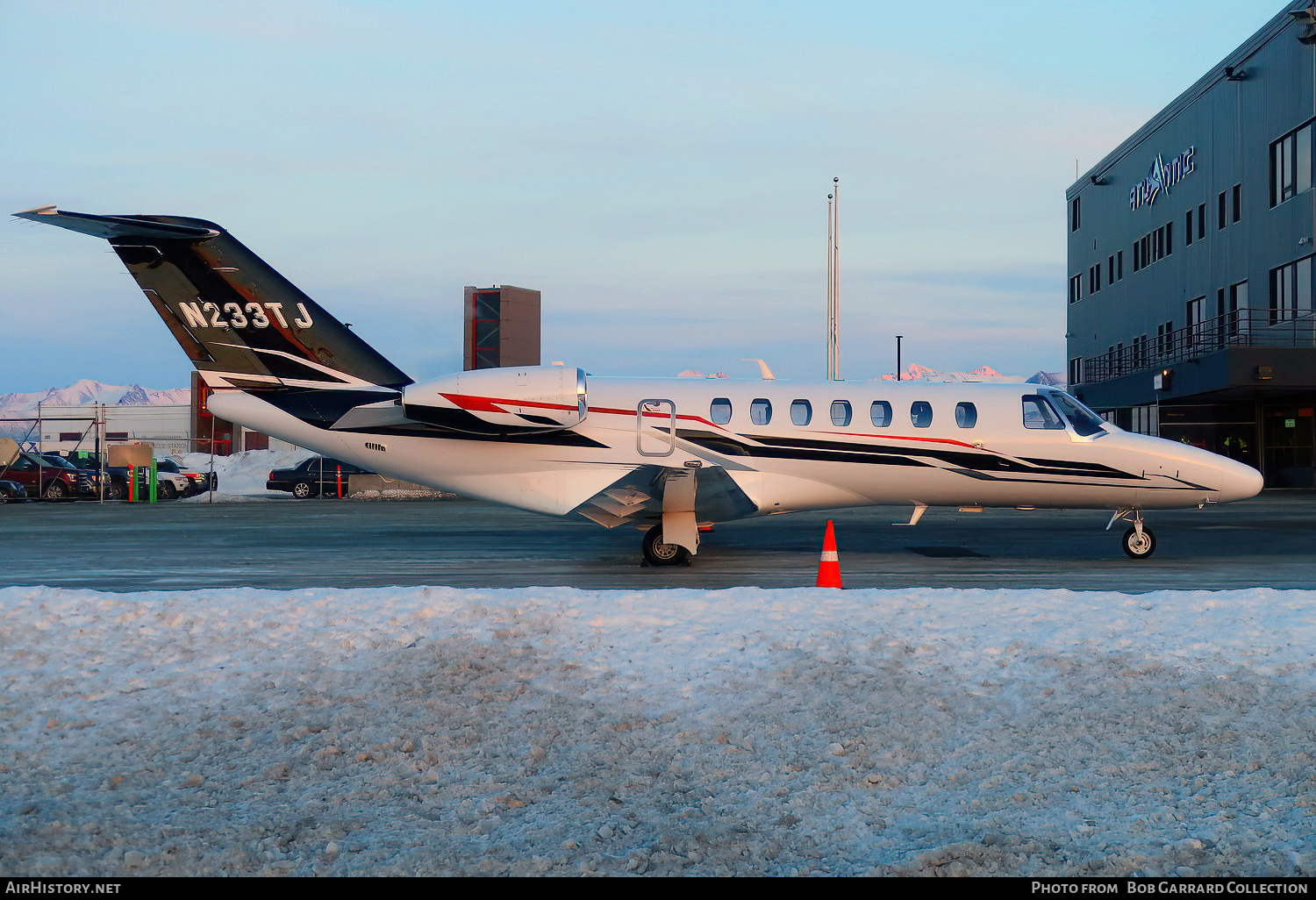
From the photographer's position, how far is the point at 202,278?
13102 millimetres

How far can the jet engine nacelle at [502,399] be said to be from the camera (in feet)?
41.4

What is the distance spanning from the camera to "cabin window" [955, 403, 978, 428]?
13.8 m

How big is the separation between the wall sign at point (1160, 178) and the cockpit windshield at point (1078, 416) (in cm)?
2973

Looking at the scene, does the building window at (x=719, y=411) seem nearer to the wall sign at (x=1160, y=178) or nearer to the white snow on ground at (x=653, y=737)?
the white snow on ground at (x=653, y=737)

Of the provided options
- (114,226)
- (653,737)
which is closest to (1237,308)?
(114,226)

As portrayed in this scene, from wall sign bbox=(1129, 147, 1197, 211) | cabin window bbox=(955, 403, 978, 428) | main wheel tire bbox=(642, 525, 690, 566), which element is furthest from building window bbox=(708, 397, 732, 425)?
wall sign bbox=(1129, 147, 1197, 211)

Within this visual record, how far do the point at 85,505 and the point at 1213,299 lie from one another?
38367 millimetres

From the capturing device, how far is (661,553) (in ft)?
42.6

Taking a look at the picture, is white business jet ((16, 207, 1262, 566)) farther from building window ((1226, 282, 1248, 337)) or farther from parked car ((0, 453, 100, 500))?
building window ((1226, 282, 1248, 337))

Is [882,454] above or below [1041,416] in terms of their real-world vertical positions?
below

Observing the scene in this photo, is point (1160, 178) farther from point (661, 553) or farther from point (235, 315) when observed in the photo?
point (235, 315)

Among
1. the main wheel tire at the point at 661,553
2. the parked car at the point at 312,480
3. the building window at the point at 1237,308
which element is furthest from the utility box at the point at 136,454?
the building window at the point at 1237,308

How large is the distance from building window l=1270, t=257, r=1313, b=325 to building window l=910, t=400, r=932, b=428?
24002 mm

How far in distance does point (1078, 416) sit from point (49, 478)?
30727 millimetres
